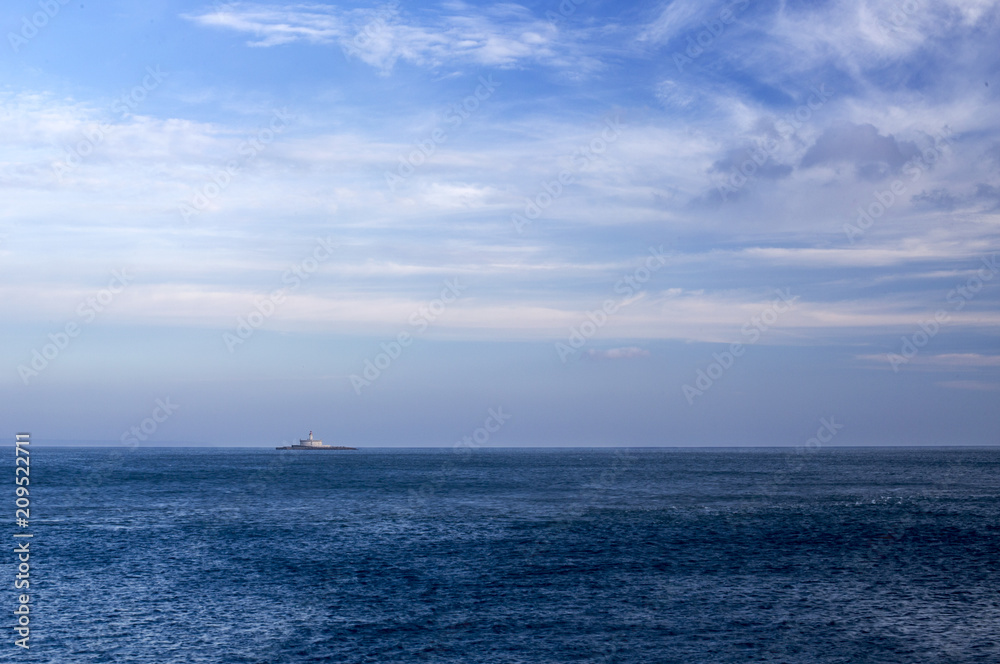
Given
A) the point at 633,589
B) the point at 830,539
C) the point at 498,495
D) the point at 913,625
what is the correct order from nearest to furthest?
the point at 913,625 < the point at 633,589 < the point at 830,539 < the point at 498,495

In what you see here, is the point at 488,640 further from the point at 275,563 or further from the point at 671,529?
the point at 671,529

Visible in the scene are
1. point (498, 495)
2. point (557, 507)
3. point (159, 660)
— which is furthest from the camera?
point (498, 495)

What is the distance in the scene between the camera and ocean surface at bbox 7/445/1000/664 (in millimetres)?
39250

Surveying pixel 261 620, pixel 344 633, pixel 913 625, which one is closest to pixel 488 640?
pixel 344 633

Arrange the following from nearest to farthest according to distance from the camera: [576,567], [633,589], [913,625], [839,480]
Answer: [913,625] < [633,589] < [576,567] < [839,480]

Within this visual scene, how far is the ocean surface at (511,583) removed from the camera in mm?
39250

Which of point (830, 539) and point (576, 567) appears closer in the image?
point (576, 567)

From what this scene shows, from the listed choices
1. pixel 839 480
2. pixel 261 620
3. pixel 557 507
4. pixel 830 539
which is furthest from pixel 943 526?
pixel 839 480

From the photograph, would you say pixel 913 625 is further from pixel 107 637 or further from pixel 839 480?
pixel 839 480

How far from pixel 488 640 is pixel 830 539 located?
149 feet

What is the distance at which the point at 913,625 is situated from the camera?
42969 millimetres

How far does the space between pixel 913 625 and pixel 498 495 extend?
84.5m

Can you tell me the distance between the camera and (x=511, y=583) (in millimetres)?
53344

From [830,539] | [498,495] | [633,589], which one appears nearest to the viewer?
[633,589]
